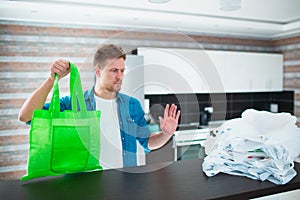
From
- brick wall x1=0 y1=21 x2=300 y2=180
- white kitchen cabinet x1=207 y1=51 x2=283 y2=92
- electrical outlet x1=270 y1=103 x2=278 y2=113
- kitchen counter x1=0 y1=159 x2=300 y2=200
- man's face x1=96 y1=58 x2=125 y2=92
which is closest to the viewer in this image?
kitchen counter x1=0 y1=159 x2=300 y2=200

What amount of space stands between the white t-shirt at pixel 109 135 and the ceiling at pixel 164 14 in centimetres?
193

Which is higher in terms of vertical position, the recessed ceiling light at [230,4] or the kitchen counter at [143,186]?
the recessed ceiling light at [230,4]

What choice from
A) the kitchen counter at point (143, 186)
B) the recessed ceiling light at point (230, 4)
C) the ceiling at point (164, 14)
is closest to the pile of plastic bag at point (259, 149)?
the kitchen counter at point (143, 186)

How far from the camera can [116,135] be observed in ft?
3.48

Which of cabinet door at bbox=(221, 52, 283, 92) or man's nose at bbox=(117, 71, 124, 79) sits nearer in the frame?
man's nose at bbox=(117, 71, 124, 79)

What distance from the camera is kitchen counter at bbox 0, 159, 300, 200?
2.92ft

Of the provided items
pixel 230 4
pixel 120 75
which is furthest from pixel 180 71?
→ pixel 230 4

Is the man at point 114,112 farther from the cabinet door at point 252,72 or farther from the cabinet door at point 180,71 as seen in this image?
the cabinet door at point 252,72

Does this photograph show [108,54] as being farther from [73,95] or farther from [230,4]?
[230,4]

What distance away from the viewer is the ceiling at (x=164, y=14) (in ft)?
10.0

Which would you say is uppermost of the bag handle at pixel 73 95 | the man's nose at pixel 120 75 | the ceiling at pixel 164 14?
the ceiling at pixel 164 14

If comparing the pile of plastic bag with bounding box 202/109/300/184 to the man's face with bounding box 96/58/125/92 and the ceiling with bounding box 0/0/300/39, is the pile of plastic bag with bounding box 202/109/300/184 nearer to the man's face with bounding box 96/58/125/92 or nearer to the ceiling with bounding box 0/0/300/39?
the man's face with bounding box 96/58/125/92

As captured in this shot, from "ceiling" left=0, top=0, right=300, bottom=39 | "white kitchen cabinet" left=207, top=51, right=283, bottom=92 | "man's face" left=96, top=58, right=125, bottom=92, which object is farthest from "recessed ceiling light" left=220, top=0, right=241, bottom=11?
"white kitchen cabinet" left=207, top=51, right=283, bottom=92

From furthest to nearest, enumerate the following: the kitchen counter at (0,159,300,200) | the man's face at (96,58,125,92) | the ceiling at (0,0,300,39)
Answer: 1. the ceiling at (0,0,300,39)
2. the man's face at (96,58,125,92)
3. the kitchen counter at (0,159,300,200)
